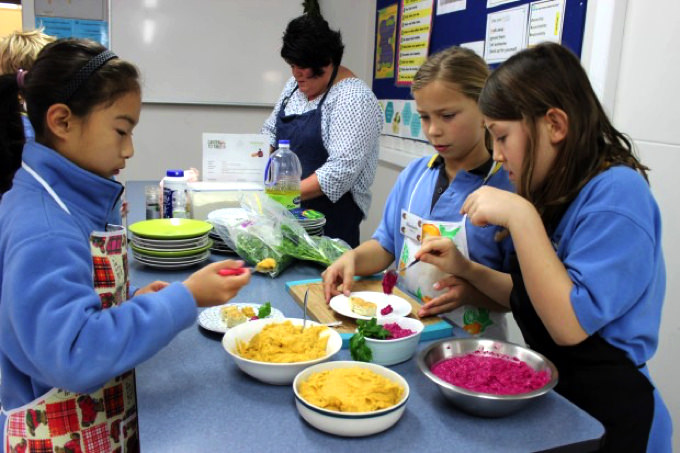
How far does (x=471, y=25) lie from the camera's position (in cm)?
320

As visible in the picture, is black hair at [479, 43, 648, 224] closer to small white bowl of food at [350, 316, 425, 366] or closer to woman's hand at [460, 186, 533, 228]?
woman's hand at [460, 186, 533, 228]

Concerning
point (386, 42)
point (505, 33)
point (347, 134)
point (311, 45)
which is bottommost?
point (347, 134)

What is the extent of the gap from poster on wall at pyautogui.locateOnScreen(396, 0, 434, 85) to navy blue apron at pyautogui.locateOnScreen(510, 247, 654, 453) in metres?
2.74

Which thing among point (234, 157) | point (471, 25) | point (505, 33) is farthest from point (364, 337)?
point (471, 25)

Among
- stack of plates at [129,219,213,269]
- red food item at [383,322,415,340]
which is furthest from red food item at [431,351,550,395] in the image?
stack of plates at [129,219,213,269]

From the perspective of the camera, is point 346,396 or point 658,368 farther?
point 658,368

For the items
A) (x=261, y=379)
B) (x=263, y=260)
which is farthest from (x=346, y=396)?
(x=263, y=260)

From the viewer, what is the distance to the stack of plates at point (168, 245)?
181 cm

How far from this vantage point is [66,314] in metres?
0.95

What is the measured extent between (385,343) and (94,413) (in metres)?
0.61

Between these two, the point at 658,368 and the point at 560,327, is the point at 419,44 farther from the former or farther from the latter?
the point at 560,327

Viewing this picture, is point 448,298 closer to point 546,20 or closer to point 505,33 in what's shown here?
point 546,20

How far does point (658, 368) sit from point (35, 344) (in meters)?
2.12

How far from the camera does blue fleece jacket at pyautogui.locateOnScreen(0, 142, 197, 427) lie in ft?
3.12
